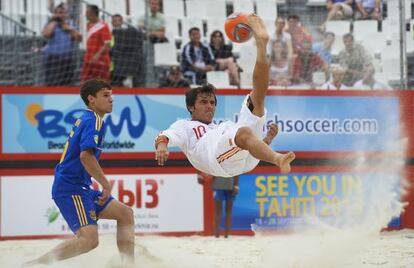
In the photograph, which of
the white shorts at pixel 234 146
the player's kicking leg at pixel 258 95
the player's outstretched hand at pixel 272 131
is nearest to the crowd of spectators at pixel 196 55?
the player's outstretched hand at pixel 272 131

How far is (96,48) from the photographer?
11766 millimetres

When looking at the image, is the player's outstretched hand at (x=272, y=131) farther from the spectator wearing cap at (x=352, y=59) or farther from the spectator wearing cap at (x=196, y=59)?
the spectator wearing cap at (x=352, y=59)

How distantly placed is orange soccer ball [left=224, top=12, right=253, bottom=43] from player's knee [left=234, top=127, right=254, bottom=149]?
97cm

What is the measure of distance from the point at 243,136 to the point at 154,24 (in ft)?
22.3

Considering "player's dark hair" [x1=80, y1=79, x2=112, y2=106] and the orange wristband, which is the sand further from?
"player's dark hair" [x1=80, y1=79, x2=112, y2=106]

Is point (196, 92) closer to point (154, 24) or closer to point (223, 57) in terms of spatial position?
point (223, 57)

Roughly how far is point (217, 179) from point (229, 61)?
232 centimetres

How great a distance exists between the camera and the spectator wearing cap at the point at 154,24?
39.9 ft

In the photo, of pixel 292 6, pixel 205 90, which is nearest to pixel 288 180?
pixel 292 6

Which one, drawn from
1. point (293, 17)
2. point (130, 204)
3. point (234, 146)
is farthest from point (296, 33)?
point (234, 146)

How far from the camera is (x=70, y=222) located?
6.30 m

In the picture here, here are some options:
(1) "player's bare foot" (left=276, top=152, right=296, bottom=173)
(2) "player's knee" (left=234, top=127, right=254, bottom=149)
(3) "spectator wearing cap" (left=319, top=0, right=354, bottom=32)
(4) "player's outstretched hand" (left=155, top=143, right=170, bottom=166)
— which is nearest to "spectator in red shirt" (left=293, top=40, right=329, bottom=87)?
(3) "spectator wearing cap" (left=319, top=0, right=354, bottom=32)

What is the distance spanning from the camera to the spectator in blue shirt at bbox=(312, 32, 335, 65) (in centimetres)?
1241

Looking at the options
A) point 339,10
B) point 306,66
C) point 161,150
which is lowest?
point 161,150
